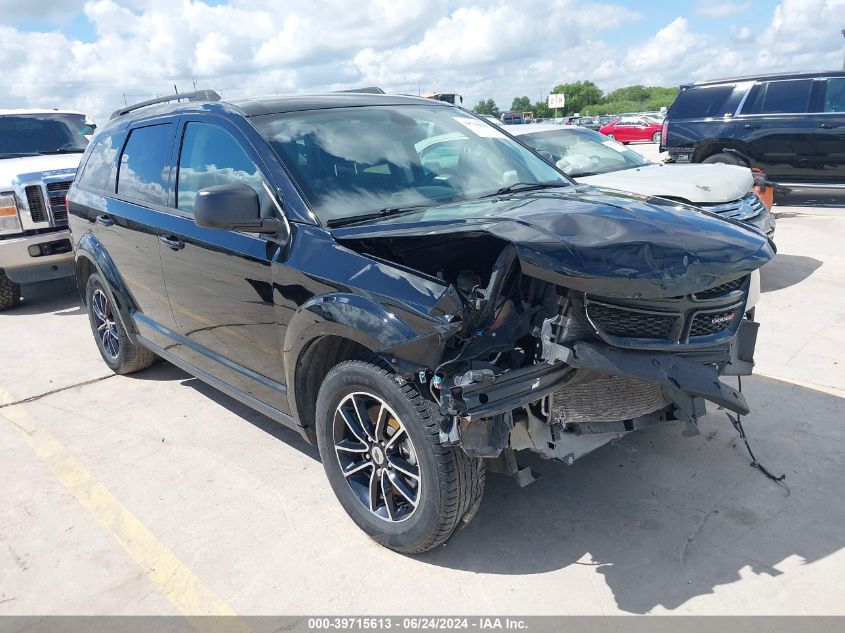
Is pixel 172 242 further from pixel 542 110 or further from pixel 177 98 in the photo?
pixel 542 110

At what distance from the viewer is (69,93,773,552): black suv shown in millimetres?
2572

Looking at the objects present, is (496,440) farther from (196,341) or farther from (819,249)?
(819,249)

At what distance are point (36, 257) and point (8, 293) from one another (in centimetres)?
79

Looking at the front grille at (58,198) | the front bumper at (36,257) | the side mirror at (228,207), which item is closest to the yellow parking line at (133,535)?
the side mirror at (228,207)

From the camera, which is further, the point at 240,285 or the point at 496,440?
the point at 240,285

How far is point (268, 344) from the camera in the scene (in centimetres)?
354

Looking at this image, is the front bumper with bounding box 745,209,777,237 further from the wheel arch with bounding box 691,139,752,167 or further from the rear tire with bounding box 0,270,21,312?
the rear tire with bounding box 0,270,21,312

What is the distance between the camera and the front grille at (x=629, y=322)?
2.60m

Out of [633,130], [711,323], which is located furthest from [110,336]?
[633,130]

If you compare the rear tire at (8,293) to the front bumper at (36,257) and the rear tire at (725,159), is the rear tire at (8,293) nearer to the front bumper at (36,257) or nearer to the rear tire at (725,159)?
the front bumper at (36,257)

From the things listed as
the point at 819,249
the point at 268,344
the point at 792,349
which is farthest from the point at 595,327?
the point at 819,249

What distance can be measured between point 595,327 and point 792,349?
347 cm

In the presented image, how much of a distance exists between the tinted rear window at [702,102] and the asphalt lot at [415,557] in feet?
25.7

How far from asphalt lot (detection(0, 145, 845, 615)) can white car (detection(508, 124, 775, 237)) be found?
2.04m
